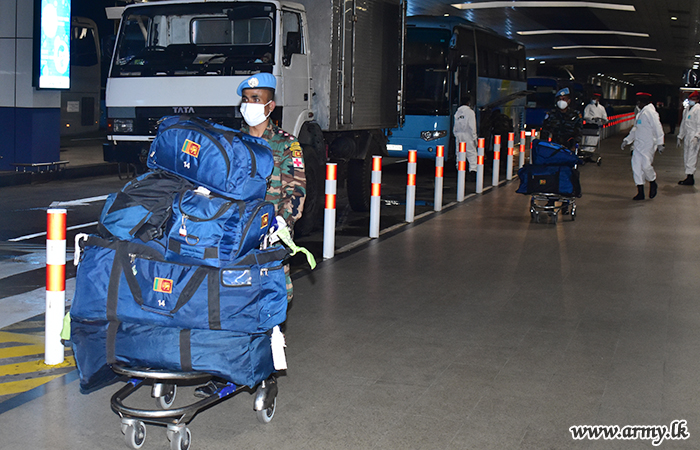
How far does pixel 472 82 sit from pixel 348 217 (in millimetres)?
10068

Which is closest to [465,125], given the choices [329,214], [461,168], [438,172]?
[461,168]

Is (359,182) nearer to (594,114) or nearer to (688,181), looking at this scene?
(688,181)

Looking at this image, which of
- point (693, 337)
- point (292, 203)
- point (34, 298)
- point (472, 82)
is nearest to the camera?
point (292, 203)

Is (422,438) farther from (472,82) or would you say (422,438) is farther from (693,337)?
(472,82)

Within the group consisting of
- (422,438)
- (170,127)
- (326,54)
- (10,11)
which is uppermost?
(10,11)

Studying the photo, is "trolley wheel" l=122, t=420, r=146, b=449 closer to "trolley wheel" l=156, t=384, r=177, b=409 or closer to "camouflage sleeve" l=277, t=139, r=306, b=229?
"trolley wheel" l=156, t=384, r=177, b=409

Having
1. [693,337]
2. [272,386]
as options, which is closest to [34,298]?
[272,386]

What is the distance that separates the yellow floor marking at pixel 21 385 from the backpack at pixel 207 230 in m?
1.64

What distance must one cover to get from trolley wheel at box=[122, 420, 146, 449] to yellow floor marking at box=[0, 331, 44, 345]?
2.14 m

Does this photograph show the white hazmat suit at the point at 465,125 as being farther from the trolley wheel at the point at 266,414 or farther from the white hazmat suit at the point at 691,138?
the trolley wheel at the point at 266,414

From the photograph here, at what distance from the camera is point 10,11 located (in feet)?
55.9

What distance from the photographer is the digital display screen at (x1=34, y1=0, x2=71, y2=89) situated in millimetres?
16969

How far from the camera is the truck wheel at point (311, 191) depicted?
1109 centimetres

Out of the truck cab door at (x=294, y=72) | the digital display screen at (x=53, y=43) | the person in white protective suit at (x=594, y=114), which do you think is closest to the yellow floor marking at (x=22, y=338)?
the truck cab door at (x=294, y=72)
